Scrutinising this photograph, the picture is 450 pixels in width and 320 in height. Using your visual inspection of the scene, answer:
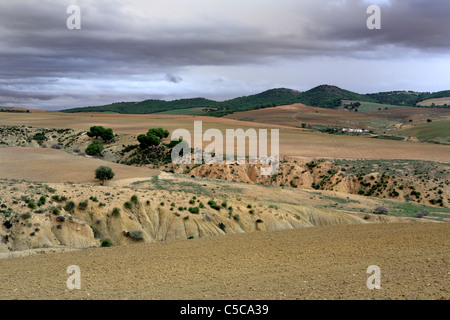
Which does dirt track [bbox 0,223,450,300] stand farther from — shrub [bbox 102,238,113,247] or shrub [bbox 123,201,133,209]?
shrub [bbox 123,201,133,209]

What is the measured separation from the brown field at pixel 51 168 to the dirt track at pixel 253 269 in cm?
2766

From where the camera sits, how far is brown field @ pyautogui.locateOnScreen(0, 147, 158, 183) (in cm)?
4994

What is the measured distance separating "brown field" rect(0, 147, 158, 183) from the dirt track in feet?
90.7

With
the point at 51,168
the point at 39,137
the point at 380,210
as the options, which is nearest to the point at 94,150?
the point at 39,137

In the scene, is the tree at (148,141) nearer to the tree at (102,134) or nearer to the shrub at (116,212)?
the tree at (102,134)

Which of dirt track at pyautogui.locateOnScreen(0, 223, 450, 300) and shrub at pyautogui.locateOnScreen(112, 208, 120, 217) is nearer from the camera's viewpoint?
dirt track at pyautogui.locateOnScreen(0, 223, 450, 300)

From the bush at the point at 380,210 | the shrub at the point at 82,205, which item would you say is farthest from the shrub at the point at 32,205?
the bush at the point at 380,210

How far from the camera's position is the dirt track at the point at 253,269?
15344mm

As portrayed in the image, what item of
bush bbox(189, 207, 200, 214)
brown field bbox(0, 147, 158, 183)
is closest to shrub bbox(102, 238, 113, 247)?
bush bbox(189, 207, 200, 214)

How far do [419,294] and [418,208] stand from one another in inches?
1635

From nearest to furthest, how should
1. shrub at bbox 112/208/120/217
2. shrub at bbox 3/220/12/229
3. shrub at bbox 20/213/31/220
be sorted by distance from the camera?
shrub at bbox 3/220/12/229 < shrub at bbox 20/213/31/220 < shrub at bbox 112/208/120/217

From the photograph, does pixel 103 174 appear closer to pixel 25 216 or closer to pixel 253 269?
pixel 25 216

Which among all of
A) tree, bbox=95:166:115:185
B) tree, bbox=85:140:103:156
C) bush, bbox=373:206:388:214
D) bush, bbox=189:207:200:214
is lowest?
bush, bbox=373:206:388:214

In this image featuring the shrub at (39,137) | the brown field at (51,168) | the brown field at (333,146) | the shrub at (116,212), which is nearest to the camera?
the shrub at (116,212)
